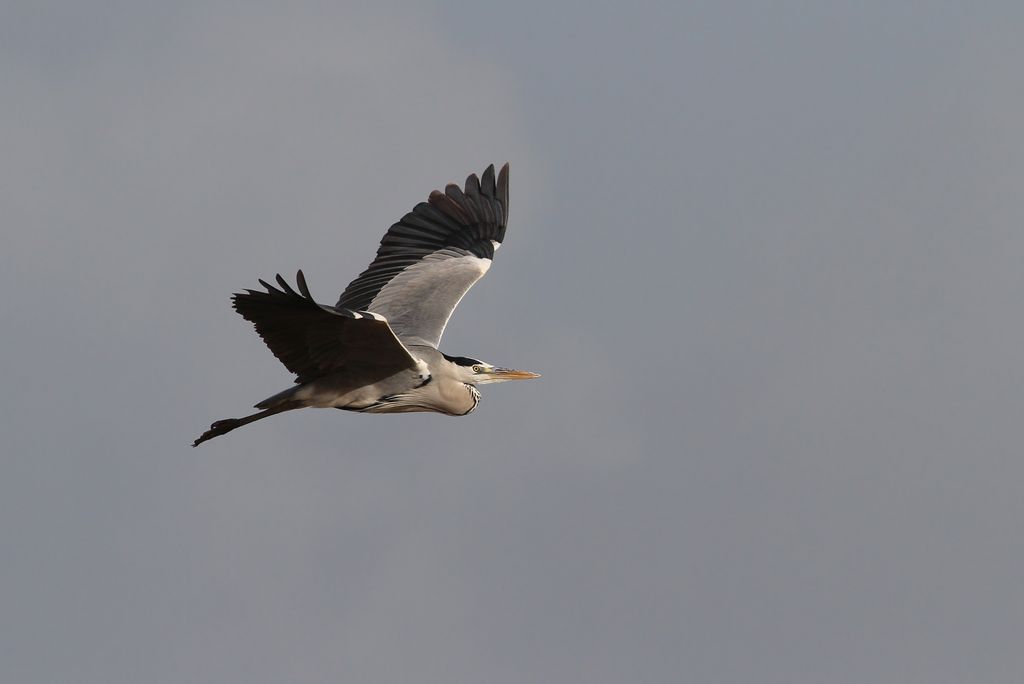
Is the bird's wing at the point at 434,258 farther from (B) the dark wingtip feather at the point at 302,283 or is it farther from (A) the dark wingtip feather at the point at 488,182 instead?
(B) the dark wingtip feather at the point at 302,283

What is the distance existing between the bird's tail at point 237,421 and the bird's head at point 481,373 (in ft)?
5.94

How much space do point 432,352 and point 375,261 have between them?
2.82 metres

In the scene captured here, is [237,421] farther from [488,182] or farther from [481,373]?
[488,182]

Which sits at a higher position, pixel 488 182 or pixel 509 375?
pixel 488 182

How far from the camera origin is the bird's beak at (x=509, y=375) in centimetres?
1483

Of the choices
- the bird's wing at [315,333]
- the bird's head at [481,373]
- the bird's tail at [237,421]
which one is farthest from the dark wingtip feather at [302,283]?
the bird's head at [481,373]

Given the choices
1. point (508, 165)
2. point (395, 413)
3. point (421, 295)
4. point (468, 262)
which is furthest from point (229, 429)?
point (508, 165)

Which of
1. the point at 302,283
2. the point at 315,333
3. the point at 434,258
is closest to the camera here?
the point at 302,283

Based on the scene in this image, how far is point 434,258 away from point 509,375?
2.39 m

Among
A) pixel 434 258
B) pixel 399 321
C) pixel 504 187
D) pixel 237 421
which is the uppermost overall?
pixel 504 187

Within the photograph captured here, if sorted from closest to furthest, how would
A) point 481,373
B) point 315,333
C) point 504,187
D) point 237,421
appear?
point 315,333 < point 237,421 < point 481,373 < point 504,187

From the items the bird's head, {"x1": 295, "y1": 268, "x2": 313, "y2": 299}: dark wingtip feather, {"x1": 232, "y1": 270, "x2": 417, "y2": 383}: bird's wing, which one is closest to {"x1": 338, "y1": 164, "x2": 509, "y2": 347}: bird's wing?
the bird's head

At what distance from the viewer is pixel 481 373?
14.6 m

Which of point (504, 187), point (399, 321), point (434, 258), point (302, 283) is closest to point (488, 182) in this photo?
point (504, 187)
